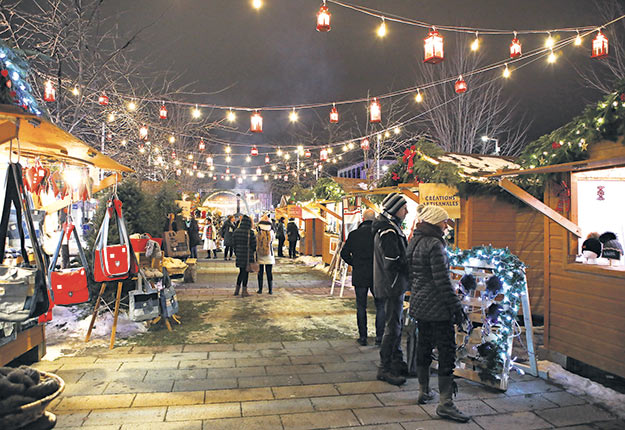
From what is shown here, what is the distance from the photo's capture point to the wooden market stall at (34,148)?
326 cm

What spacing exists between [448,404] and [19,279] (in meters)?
3.60

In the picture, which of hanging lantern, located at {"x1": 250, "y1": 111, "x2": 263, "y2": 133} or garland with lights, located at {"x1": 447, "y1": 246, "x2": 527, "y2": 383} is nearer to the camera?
garland with lights, located at {"x1": 447, "y1": 246, "x2": 527, "y2": 383}

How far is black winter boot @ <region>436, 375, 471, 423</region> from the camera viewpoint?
3.71m

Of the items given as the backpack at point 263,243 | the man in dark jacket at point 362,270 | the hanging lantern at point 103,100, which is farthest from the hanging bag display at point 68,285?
the hanging lantern at point 103,100

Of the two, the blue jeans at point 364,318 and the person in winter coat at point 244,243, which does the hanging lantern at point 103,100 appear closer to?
the person in winter coat at point 244,243

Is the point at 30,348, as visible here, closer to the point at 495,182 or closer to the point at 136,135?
the point at 495,182

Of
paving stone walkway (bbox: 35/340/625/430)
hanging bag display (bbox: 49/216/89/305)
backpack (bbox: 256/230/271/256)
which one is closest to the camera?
paving stone walkway (bbox: 35/340/625/430)

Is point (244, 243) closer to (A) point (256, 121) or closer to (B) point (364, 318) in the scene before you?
(B) point (364, 318)

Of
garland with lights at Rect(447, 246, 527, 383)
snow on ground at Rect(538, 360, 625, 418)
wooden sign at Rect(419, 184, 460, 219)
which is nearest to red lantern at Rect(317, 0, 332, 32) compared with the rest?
wooden sign at Rect(419, 184, 460, 219)

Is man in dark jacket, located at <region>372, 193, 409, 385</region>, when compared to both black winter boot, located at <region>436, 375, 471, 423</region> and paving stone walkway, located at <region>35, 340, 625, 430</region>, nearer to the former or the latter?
paving stone walkway, located at <region>35, 340, 625, 430</region>

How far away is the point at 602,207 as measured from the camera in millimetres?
6613

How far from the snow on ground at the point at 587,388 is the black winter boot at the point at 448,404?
57.7 inches

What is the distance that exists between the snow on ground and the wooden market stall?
18.5ft

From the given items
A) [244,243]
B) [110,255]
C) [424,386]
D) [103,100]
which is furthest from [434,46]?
[103,100]
